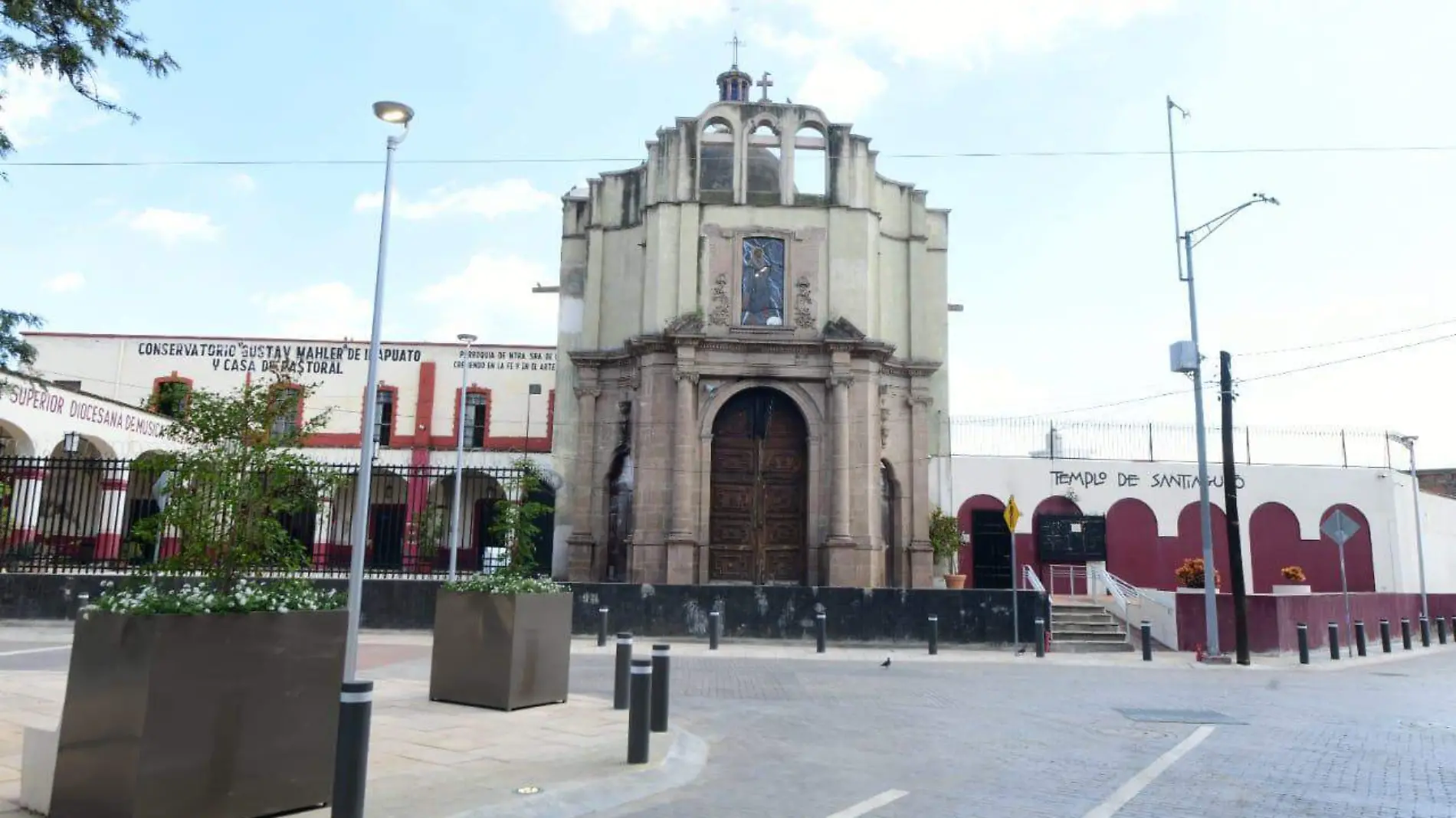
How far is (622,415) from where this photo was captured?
2772 centimetres

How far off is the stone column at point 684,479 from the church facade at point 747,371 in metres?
0.05

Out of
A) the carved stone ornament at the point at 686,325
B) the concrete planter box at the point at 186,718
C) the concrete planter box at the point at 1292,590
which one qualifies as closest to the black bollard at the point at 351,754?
the concrete planter box at the point at 186,718

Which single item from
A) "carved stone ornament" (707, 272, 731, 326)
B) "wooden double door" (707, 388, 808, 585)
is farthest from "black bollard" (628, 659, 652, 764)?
"carved stone ornament" (707, 272, 731, 326)

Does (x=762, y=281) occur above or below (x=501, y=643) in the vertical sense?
above

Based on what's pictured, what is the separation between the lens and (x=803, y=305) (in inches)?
1054

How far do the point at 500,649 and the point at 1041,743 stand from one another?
564 centimetres

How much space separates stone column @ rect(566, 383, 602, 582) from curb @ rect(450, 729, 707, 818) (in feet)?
62.0

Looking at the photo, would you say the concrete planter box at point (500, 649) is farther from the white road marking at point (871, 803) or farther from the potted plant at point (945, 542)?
the potted plant at point (945, 542)

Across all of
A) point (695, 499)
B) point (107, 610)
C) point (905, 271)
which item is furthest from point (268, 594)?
point (905, 271)

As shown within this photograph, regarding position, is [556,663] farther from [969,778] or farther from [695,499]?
[695,499]

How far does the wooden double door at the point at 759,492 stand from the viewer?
26.0 m

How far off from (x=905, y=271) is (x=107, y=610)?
26.0 metres

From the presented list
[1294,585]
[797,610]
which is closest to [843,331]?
[797,610]

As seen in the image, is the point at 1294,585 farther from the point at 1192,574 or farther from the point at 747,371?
the point at 747,371
